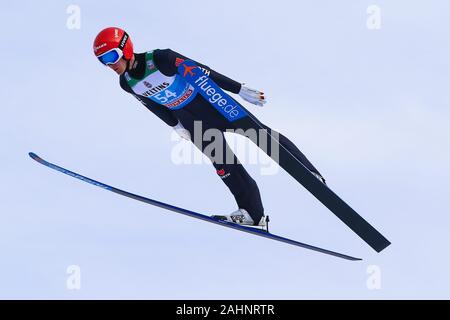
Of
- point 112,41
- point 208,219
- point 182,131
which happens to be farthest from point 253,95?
point 112,41

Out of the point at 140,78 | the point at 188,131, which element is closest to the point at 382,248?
the point at 188,131

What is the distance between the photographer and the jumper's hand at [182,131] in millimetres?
9789

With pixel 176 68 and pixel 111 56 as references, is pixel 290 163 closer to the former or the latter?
pixel 176 68

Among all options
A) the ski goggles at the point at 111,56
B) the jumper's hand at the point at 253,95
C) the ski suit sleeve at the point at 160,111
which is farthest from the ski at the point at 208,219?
the ski goggles at the point at 111,56

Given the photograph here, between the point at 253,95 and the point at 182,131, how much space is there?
1.21 m

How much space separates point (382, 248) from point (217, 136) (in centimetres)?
238

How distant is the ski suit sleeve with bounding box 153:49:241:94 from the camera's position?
9.08m

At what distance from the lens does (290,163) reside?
29.3 ft

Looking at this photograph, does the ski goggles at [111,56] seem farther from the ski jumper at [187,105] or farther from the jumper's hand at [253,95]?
the jumper's hand at [253,95]

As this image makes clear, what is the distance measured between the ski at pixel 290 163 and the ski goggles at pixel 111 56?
28.6 inches

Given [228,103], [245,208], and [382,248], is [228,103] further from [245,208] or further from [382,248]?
[382,248]

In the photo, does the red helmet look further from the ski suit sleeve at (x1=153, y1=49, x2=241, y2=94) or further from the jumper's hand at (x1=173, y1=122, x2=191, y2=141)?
the jumper's hand at (x1=173, y1=122, x2=191, y2=141)

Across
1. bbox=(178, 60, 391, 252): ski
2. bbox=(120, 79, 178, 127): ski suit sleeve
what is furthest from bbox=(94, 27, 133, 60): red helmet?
bbox=(120, 79, 178, 127): ski suit sleeve

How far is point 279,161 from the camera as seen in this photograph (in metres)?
8.95
